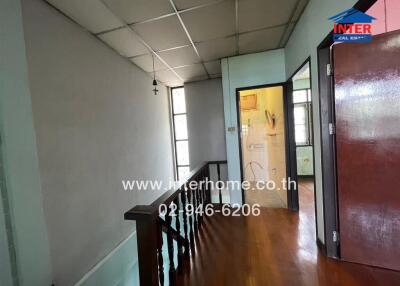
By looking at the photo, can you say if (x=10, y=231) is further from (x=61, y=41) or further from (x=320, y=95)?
(x=320, y=95)

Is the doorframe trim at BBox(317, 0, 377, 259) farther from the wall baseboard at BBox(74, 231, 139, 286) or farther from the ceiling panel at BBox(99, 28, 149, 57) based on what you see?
the wall baseboard at BBox(74, 231, 139, 286)

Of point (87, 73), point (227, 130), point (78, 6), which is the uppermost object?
point (78, 6)

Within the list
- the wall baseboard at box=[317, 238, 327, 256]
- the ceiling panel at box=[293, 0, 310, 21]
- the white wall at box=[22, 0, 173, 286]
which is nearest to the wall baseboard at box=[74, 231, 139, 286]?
the white wall at box=[22, 0, 173, 286]

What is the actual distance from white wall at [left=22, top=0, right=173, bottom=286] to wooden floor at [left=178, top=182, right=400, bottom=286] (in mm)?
1123

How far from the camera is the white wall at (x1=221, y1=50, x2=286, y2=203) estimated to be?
9.69 feet

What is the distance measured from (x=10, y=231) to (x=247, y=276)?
1.86 metres

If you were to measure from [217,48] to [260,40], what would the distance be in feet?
1.95

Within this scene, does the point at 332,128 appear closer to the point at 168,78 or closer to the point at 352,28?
the point at 352,28

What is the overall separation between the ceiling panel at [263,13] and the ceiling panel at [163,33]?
2.28ft

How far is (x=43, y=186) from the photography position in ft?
5.28

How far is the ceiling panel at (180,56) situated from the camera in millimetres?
2764

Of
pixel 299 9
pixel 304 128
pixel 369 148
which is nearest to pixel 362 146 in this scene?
pixel 369 148

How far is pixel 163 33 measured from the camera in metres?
2.27

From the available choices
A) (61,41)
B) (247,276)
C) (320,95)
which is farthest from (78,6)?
(247,276)
